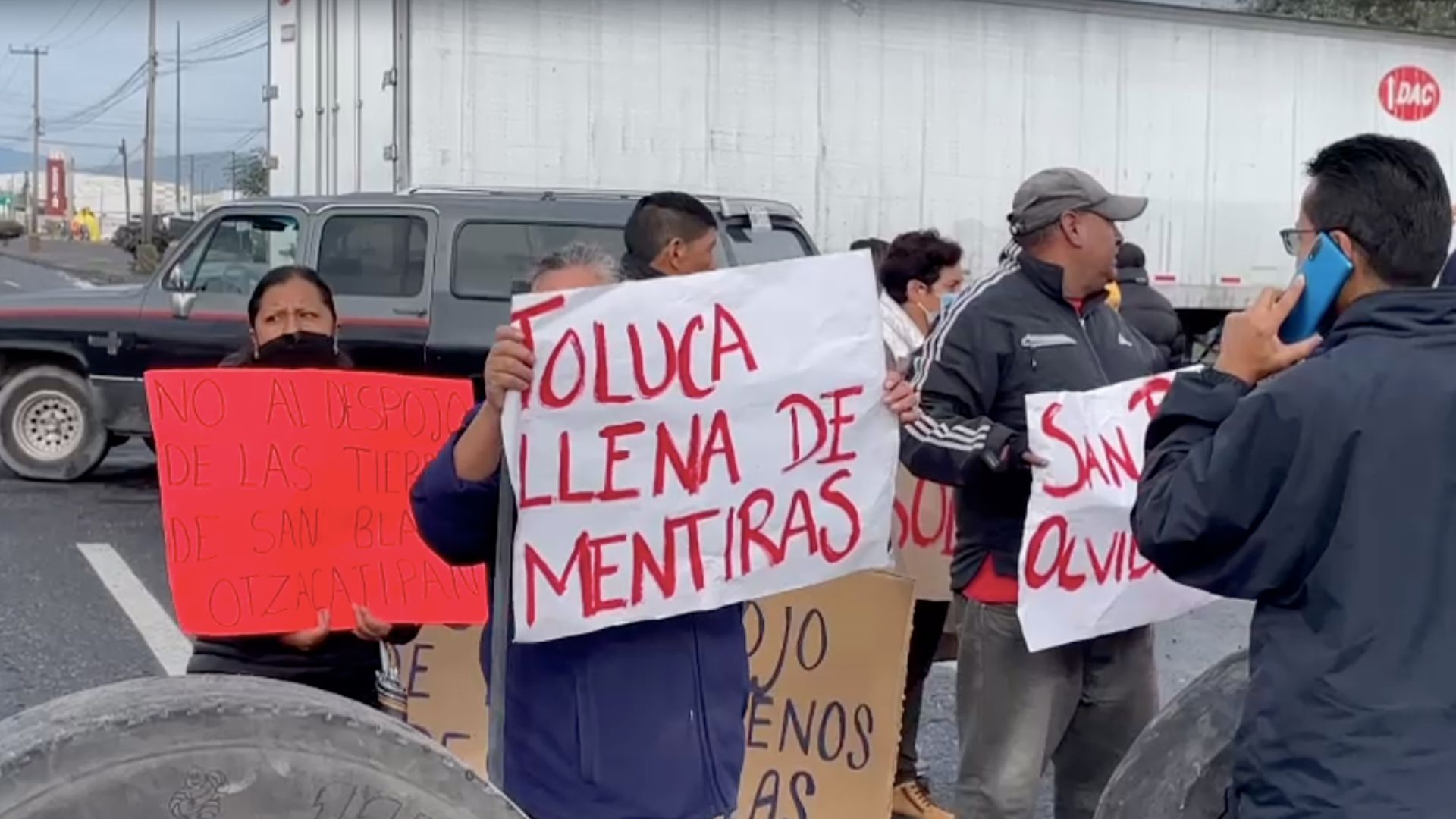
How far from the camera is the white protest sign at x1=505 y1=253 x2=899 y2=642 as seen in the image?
2889 mm

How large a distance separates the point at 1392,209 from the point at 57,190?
124387 mm

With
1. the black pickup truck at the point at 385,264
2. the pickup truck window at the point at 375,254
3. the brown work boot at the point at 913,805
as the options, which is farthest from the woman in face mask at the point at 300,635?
the pickup truck window at the point at 375,254

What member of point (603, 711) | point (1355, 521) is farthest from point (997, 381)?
point (1355, 521)

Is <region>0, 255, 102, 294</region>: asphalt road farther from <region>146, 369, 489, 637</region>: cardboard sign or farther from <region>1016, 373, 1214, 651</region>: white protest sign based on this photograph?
<region>1016, 373, 1214, 651</region>: white protest sign

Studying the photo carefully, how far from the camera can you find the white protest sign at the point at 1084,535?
400 centimetres

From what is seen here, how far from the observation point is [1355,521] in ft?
7.77

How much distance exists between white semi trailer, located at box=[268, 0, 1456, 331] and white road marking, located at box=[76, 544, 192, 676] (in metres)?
5.00

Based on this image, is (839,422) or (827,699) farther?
(827,699)

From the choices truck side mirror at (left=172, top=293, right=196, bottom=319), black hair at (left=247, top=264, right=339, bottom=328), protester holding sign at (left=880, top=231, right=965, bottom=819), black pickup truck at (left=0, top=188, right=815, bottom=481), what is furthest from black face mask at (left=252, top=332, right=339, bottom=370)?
truck side mirror at (left=172, top=293, right=196, bottom=319)

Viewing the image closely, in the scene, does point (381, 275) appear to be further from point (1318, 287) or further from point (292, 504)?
point (1318, 287)

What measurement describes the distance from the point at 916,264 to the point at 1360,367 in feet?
14.0

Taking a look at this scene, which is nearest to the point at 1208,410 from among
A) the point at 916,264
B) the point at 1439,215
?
the point at 1439,215

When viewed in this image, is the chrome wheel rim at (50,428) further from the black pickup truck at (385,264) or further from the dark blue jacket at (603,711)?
the dark blue jacket at (603,711)

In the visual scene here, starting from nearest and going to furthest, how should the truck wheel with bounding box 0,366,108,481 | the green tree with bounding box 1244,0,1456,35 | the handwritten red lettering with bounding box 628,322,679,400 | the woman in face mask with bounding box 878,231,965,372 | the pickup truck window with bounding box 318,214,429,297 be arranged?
the handwritten red lettering with bounding box 628,322,679,400 < the woman in face mask with bounding box 878,231,965,372 < the pickup truck window with bounding box 318,214,429,297 < the truck wheel with bounding box 0,366,108,481 < the green tree with bounding box 1244,0,1456,35
